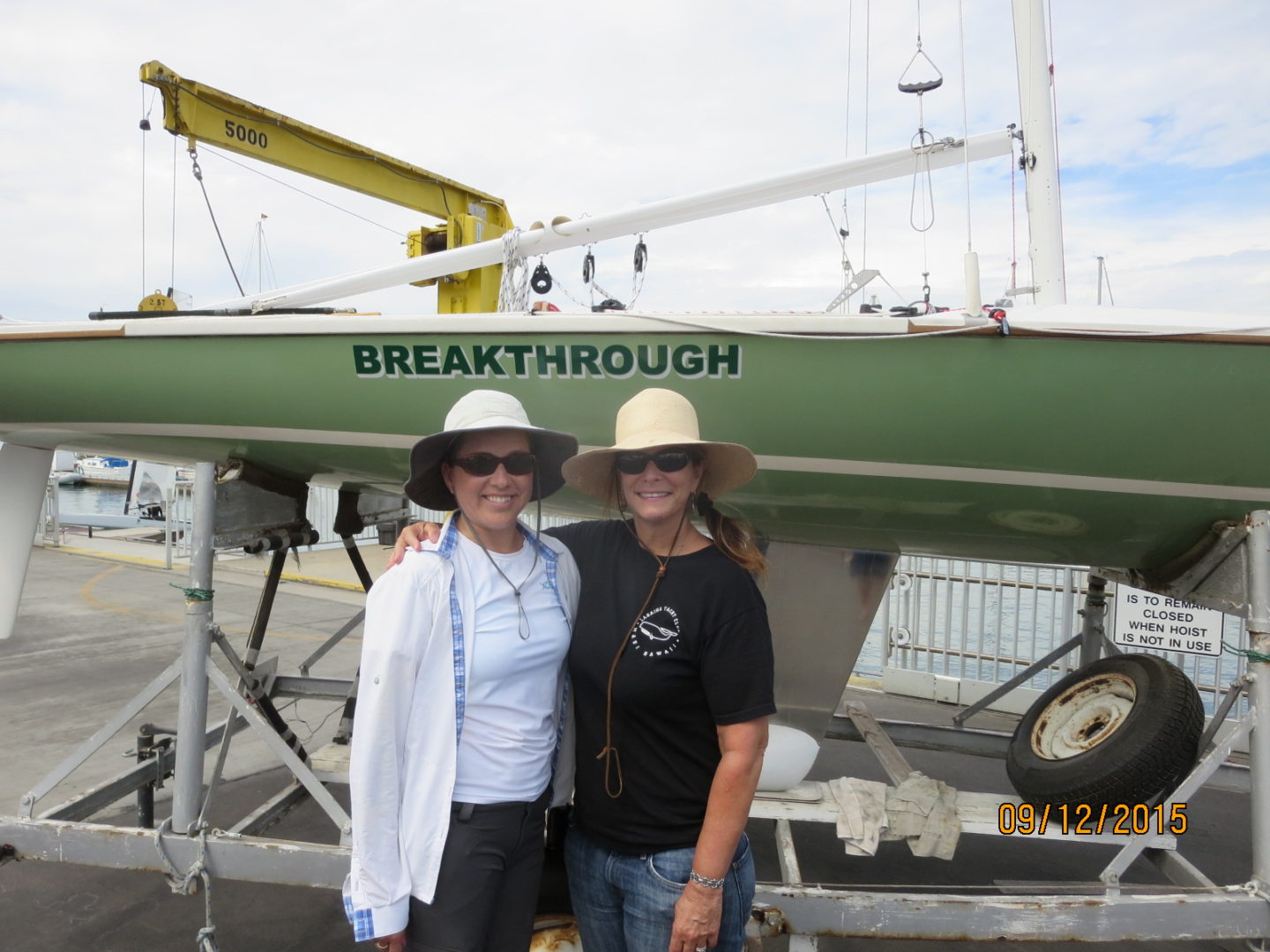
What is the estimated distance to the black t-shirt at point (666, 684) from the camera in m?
1.54

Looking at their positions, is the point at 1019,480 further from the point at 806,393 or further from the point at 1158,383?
the point at 806,393

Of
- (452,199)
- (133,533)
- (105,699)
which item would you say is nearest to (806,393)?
(105,699)

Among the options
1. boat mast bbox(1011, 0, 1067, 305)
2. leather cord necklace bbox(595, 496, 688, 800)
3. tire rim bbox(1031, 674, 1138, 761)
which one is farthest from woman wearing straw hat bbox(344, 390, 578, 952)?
boat mast bbox(1011, 0, 1067, 305)

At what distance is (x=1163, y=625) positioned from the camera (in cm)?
470

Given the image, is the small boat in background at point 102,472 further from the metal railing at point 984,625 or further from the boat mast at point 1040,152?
the boat mast at point 1040,152

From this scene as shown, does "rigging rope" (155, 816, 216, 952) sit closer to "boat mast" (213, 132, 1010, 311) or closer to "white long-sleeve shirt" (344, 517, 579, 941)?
"white long-sleeve shirt" (344, 517, 579, 941)

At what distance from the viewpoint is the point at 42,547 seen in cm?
1316

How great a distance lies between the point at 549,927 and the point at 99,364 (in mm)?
2527

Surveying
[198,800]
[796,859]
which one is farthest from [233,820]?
[796,859]
